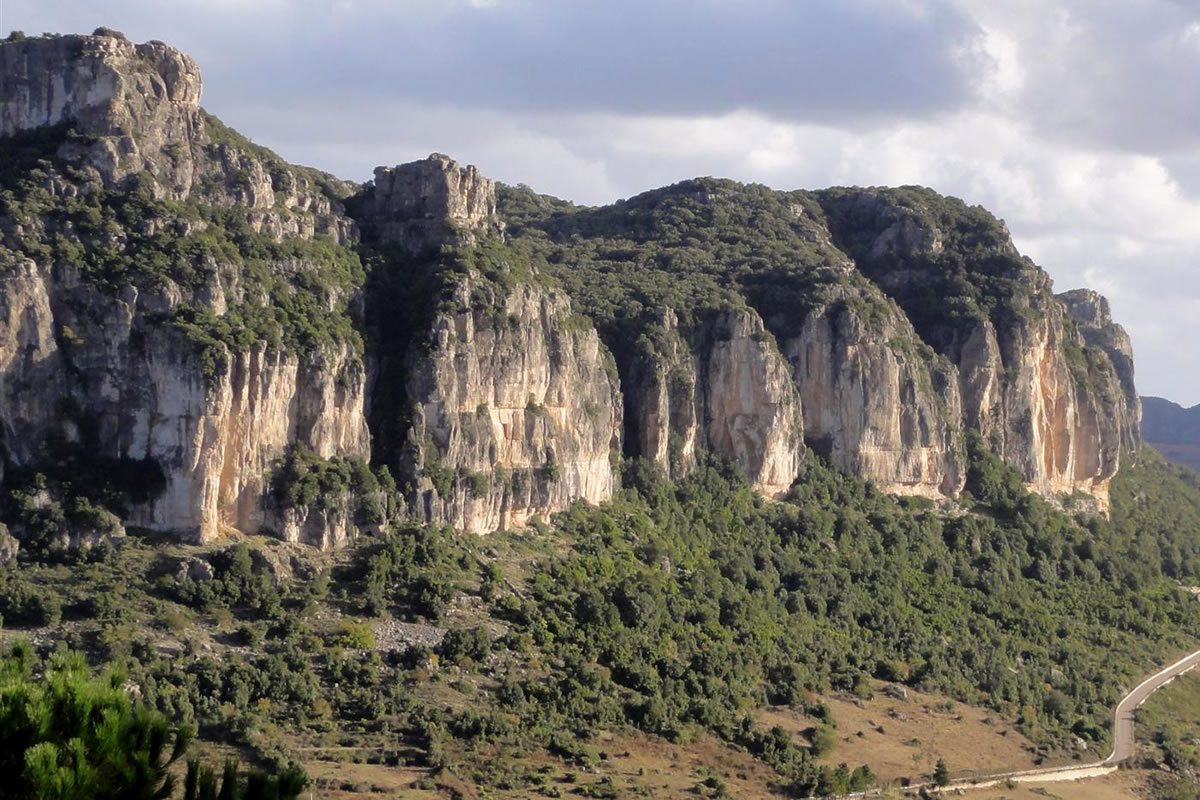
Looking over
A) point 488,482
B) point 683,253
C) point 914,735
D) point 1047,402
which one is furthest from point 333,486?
point 1047,402

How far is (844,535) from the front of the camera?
85.4 m

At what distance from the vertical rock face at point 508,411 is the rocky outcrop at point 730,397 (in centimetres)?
593

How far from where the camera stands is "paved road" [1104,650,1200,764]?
239ft

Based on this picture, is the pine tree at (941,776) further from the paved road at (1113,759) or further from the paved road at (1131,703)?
the paved road at (1131,703)

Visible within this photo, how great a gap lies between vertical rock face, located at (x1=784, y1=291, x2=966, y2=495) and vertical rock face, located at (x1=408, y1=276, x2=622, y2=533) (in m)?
15.5

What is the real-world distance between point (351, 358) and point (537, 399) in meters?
10.2

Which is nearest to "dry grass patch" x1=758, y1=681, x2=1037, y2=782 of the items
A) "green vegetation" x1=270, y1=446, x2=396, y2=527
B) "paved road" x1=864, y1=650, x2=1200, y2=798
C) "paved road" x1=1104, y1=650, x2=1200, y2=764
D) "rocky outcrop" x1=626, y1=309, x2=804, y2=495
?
"paved road" x1=864, y1=650, x2=1200, y2=798

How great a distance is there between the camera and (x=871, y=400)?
8894 centimetres

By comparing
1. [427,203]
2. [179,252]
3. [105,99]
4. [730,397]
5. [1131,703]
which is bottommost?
[1131,703]

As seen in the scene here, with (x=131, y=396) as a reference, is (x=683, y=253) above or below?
above

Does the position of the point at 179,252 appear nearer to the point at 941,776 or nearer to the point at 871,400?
the point at 941,776

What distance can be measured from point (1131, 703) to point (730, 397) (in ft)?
81.5

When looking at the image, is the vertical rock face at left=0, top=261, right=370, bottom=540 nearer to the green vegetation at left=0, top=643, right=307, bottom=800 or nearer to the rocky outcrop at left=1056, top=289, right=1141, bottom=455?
the green vegetation at left=0, top=643, right=307, bottom=800

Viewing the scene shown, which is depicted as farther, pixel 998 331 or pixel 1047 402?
pixel 1047 402
